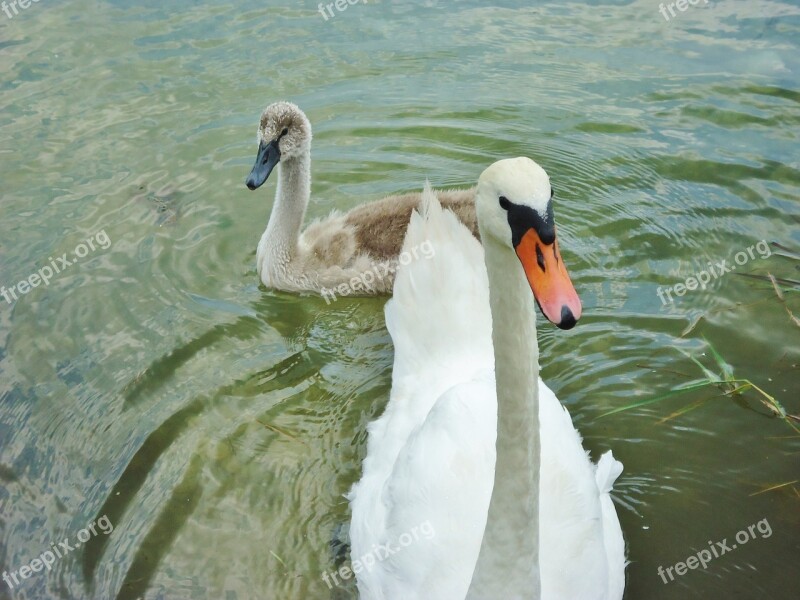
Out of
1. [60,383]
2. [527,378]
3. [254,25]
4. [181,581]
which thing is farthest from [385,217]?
[254,25]

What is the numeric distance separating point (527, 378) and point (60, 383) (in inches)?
126

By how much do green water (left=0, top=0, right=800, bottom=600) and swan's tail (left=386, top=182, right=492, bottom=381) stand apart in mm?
526

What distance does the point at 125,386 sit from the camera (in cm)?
486

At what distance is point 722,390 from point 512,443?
2.37 m

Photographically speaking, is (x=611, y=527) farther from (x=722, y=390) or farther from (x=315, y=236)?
(x=315, y=236)

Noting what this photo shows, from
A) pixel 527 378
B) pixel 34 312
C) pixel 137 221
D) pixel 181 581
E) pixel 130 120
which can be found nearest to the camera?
pixel 527 378

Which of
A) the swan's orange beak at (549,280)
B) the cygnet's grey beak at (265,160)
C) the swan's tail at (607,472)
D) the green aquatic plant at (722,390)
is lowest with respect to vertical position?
the green aquatic plant at (722,390)

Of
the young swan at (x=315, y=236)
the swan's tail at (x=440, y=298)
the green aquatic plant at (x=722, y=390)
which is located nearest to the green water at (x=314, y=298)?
the green aquatic plant at (x=722, y=390)

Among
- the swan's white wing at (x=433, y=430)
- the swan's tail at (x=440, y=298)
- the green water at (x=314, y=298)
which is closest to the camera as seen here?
the swan's white wing at (x=433, y=430)

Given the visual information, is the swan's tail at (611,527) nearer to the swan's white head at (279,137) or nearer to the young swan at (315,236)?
the young swan at (315,236)

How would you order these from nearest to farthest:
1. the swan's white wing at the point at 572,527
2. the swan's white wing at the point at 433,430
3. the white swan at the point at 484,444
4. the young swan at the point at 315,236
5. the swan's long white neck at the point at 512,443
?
→ the white swan at the point at 484,444 < the swan's long white neck at the point at 512,443 < the swan's white wing at the point at 572,527 < the swan's white wing at the point at 433,430 < the young swan at the point at 315,236

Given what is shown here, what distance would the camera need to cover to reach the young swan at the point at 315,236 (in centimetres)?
549

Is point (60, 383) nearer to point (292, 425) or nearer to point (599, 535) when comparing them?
point (292, 425)

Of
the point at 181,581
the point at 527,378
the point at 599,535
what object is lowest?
the point at 181,581
